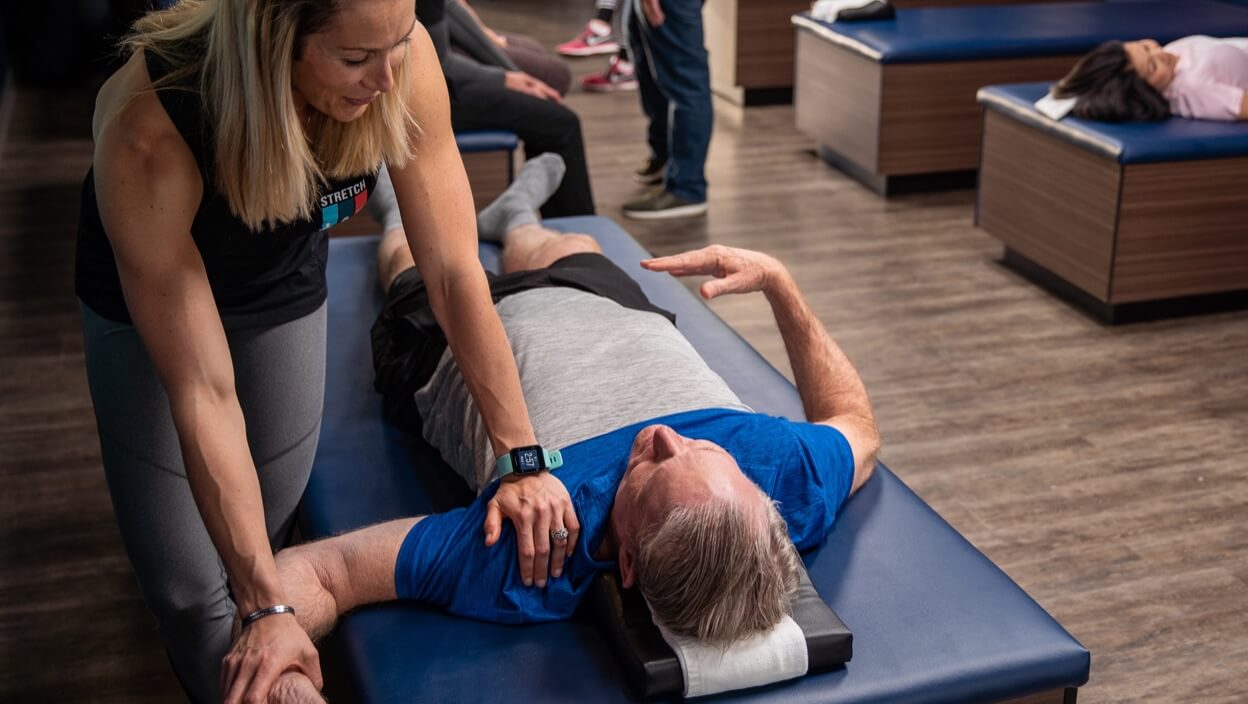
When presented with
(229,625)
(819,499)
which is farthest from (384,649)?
(819,499)

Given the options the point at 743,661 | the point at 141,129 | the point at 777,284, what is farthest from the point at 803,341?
the point at 141,129

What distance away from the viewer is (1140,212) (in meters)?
3.11

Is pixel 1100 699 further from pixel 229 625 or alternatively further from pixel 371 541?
pixel 229 625

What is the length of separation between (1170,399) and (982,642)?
1.59 m

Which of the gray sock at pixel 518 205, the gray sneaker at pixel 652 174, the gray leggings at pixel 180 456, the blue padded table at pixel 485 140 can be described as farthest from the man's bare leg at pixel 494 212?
the gray sneaker at pixel 652 174

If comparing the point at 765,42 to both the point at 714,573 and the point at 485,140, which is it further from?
the point at 714,573

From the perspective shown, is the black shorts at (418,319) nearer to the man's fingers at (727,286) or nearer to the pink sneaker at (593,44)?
the man's fingers at (727,286)

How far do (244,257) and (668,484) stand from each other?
1.82 ft

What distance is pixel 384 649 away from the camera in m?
1.45

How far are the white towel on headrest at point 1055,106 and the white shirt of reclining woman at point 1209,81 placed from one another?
0.25 m

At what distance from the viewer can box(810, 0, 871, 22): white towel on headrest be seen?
14.0 feet

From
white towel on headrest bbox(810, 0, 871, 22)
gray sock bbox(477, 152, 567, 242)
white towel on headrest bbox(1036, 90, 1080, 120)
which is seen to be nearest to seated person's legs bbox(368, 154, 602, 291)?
gray sock bbox(477, 152, 567, 242)

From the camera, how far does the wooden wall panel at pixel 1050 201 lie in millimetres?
3160

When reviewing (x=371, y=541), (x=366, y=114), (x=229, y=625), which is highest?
(x=366, y=114)
